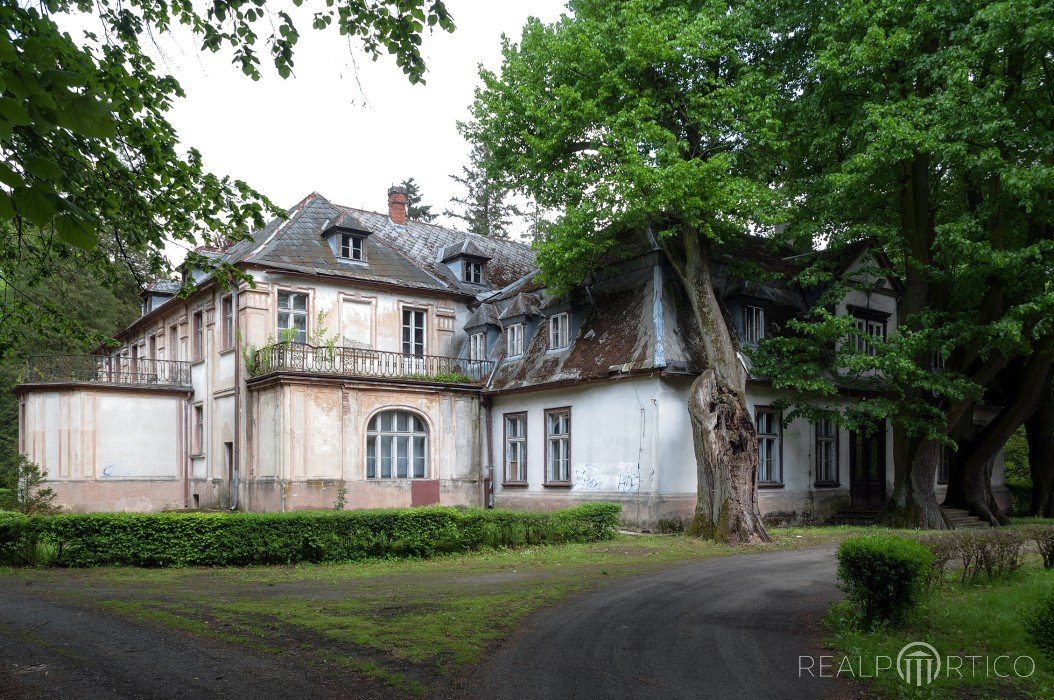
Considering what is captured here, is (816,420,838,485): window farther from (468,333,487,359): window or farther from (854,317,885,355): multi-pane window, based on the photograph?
(468,333,487,359): window

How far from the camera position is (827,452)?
23672mm

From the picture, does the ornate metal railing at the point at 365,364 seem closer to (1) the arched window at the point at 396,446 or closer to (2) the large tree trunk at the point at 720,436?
(1) the arched window at the point at 396,446

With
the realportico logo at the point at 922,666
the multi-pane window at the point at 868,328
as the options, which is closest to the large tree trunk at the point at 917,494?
the multi-pane window at the point at 868,328

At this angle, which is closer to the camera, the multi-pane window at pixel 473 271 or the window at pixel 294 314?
the window at pixel 294 314

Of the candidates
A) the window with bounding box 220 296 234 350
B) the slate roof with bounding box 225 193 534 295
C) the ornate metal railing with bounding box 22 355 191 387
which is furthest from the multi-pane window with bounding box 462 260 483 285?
the ornate metal railing with bounding box 22 355 191 387

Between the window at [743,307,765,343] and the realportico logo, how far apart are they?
15.3m

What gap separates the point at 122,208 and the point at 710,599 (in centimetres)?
811

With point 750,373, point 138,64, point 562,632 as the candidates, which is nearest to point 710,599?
point 562,632

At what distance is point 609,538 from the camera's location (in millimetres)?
17703

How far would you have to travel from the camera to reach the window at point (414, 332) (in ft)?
83.6

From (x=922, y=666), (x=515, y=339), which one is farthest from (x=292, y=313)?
(x=922, y=666)

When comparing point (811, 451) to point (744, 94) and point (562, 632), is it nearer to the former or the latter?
point (744, 94)

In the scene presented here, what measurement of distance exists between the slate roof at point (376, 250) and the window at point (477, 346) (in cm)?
159

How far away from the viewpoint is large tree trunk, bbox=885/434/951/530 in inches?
776
